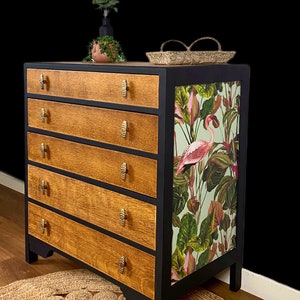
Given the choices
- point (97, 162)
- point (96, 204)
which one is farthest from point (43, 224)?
point (97, 162)

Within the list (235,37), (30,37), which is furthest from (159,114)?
(30,37)

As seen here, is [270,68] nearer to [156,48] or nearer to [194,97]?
[194,97]

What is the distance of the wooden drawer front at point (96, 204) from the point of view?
1965 millimetres

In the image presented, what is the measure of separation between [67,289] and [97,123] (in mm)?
799

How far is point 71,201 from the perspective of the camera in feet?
7.52

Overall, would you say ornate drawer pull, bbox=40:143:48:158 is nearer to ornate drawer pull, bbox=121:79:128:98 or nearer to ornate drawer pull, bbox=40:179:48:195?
ornate drawer pull, bbox=40:179:48:195

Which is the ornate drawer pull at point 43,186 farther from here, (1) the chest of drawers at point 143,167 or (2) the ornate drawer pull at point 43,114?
(2) the ornate drawer pull at point 43,114

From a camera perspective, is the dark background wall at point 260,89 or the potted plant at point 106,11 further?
the potted plant at point 106,11

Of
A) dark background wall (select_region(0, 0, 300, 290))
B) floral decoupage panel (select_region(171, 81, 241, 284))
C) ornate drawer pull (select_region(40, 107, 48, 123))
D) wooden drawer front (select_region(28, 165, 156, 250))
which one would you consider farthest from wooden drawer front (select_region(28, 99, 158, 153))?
dark background wall (select_region(0, 0, 300, 290))

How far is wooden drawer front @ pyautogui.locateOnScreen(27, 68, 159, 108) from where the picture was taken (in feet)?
6.10

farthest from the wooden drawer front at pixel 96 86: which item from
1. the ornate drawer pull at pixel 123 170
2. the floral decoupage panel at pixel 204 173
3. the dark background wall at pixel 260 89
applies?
the dark background wall at pixel 260 89

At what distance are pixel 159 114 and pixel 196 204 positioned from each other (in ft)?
1.42

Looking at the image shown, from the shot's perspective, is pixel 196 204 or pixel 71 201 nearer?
pixel 196 204

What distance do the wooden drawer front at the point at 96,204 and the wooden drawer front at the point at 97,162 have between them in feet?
0.17
